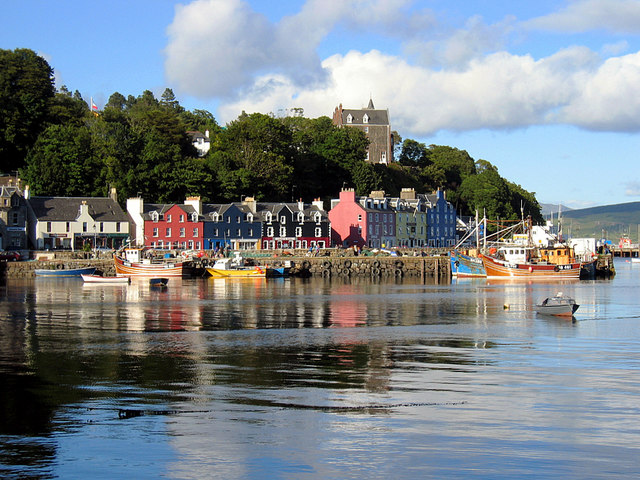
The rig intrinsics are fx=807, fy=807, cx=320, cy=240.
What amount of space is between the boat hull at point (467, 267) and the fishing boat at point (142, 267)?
29.0m

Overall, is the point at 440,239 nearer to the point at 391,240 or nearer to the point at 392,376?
the point at 391,240

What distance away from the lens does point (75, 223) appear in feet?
302

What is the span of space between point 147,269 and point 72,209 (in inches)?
784

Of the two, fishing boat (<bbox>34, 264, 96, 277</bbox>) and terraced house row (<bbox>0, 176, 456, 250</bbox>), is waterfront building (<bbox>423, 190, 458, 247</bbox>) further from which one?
fishing boat (<bbox>34, 264, 96, 277</bbox>)

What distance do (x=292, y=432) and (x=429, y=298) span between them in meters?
39.5

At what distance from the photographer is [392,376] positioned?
941 inches

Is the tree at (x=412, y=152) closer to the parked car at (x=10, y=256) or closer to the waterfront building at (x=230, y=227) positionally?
the waterfront building at (x=230, y=227)

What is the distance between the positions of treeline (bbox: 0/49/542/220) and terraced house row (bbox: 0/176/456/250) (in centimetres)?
433

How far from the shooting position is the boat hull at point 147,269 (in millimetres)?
78062

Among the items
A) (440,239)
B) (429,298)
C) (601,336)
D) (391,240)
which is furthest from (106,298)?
(440,239)

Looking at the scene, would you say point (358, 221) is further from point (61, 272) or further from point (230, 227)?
point (61, 272)

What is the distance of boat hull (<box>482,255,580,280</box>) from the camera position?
3179 inches

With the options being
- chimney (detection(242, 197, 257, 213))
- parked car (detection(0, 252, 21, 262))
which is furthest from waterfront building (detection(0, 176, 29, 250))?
chimney (detection(242, 197, 257, 213))

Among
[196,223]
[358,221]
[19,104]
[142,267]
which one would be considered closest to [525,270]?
[358,221]
